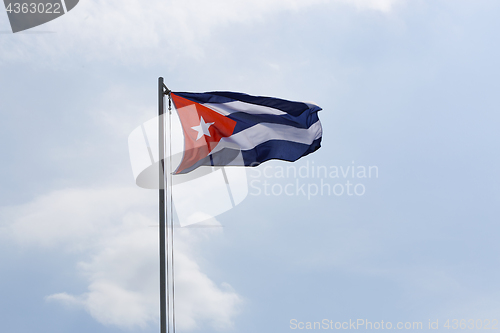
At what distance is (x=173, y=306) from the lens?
11.9 meters

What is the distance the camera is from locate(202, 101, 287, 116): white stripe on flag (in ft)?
44.5

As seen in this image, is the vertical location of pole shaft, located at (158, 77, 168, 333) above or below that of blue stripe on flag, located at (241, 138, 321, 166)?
below

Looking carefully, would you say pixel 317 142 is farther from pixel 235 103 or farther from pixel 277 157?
pixel 235 103

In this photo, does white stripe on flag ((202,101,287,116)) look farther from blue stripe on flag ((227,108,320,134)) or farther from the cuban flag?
blue stripe on flag ((227,108,320,134))

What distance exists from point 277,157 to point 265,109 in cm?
Answer: 160

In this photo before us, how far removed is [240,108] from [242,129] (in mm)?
753

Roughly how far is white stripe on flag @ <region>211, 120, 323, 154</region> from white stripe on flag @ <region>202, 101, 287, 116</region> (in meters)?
0.45

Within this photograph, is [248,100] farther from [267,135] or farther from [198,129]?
[198,129]

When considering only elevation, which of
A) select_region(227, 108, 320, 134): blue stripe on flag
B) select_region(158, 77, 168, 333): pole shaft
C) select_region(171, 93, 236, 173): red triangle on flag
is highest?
select_region(227, 108, 320, 134): blue stripe on flag

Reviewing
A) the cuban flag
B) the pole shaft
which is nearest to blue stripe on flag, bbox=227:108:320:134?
the cuban flag

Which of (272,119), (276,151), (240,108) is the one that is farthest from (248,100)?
(276,151)

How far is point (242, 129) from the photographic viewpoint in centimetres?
1378

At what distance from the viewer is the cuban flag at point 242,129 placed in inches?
486

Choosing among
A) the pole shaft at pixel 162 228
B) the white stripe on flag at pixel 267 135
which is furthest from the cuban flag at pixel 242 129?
the pole shaft at pixel 162 228
